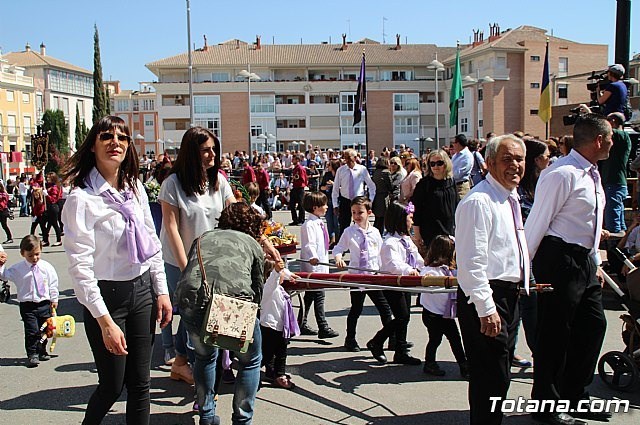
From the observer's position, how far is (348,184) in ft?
41.4

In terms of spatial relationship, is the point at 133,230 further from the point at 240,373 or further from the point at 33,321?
the point at 33,321

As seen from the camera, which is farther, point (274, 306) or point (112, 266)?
point (274, 306)

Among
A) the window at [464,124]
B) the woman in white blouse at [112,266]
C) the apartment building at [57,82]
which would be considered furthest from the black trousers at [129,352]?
the apartment building at [57,82]

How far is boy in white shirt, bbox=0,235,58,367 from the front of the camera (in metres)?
6.85

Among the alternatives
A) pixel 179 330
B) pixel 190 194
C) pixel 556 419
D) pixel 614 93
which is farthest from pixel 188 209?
pixel 614 93

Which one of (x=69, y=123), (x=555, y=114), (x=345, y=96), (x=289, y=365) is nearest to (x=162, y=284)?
(x=289, y=365)

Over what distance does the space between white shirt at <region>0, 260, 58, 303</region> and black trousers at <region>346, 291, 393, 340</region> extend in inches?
128

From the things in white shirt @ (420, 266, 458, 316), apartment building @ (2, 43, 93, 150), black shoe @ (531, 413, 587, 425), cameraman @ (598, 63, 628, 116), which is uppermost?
apartment building @ (2, 43, 93, 150)

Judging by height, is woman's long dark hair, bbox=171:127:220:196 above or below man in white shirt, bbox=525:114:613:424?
above

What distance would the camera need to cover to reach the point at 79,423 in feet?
16.8

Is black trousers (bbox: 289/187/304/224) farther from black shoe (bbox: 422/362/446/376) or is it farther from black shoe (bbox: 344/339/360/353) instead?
black shoe (bbox: 422/362/446/376)

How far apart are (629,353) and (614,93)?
19.8ft

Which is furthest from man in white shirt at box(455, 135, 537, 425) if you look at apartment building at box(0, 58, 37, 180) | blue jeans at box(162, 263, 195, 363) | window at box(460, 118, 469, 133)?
apartment building at box(0, 58, 37, 180)

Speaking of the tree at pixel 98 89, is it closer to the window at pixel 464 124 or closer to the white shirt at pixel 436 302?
the window at pixel 464 124
